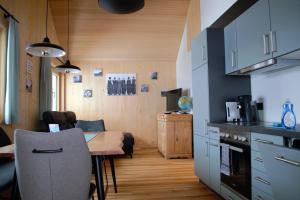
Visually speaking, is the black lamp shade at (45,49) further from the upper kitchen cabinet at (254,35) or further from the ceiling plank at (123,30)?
the ceiling plank at (123,30)

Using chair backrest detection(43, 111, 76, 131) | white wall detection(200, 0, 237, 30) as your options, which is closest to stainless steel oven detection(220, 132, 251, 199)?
white wall detection(200, 0, 237, 30)

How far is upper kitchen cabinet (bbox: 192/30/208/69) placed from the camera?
2857mm

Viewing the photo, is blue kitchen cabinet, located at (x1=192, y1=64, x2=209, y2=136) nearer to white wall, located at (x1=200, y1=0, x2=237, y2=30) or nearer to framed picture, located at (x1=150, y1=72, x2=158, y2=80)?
white wall, located at (x1=200, y1=0, x2=237, y2=30)

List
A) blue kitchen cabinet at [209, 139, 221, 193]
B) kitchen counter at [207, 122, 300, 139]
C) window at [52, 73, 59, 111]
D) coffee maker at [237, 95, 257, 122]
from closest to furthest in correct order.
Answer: kitchen counter at [207, 122, 300, 139] < blue kitchen cabinet at [209, 139, 221, 193] < coffee maker at [237, 95, 257, 122] < window at [52, 73, 59, 111]

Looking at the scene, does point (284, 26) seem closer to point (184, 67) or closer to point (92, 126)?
point (92, 126)

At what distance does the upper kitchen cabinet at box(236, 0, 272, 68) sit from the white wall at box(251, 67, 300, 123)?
391 millimetres

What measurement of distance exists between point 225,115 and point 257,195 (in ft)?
3.54

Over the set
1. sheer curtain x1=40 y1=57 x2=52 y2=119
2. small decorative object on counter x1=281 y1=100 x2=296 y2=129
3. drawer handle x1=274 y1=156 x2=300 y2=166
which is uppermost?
sheer curtain x1=40 y1=57 x2=52 y2=119

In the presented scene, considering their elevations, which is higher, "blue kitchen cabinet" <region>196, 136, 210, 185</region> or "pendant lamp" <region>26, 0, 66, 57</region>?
"pendant lamp" <region>26, 0, 66, 57</region>

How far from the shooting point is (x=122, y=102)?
19.3 feet

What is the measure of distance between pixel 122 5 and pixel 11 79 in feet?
6.34

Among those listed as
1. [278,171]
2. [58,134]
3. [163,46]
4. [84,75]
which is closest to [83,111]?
[84,75]

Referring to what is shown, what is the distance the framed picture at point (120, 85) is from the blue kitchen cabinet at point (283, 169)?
4.56 meters

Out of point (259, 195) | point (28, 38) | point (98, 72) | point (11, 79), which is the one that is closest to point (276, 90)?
point (259, 195)
